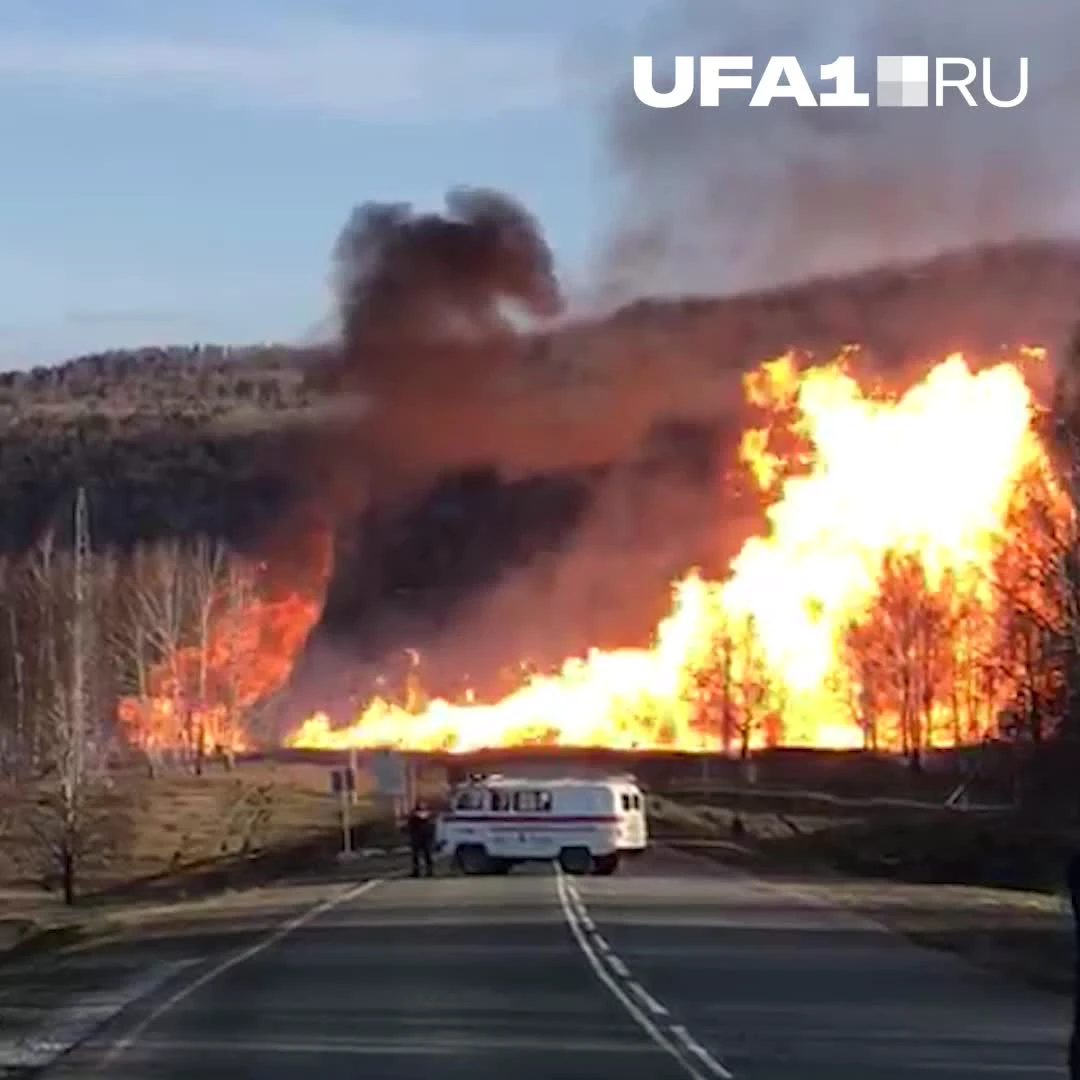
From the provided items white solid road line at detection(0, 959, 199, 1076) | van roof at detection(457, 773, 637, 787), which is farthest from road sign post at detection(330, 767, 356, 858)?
white solid road line at detection(0, 959, 199, 1076)

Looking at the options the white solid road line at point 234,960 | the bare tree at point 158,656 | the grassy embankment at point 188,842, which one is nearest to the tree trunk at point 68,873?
the grassy embankment at point 188,842

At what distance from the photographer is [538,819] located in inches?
2188

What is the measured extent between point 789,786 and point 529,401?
16.0 metres

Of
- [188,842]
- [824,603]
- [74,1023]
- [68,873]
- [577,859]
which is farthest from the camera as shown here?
[824,603]

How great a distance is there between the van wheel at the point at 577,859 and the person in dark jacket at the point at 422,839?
2688mm

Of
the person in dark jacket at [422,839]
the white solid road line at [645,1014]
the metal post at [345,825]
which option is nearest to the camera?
the white solid road line at [645,1014]

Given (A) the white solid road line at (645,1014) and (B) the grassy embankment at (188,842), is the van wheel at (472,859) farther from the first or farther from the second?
(A) the white solid road line at (645,1014)

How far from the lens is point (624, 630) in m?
91.2

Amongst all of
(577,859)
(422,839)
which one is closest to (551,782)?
(577,859)

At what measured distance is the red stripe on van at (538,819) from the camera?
55.4 meters

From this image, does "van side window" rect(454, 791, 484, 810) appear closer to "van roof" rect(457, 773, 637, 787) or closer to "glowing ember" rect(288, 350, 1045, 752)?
"van roof" rect(457, 773, 637, 787)

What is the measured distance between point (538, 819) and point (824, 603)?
32399 millimetres

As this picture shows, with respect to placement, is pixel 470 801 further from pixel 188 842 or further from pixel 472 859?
pixel 188 842

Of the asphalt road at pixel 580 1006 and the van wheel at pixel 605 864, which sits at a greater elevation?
the van wheel at pixel 605 864
